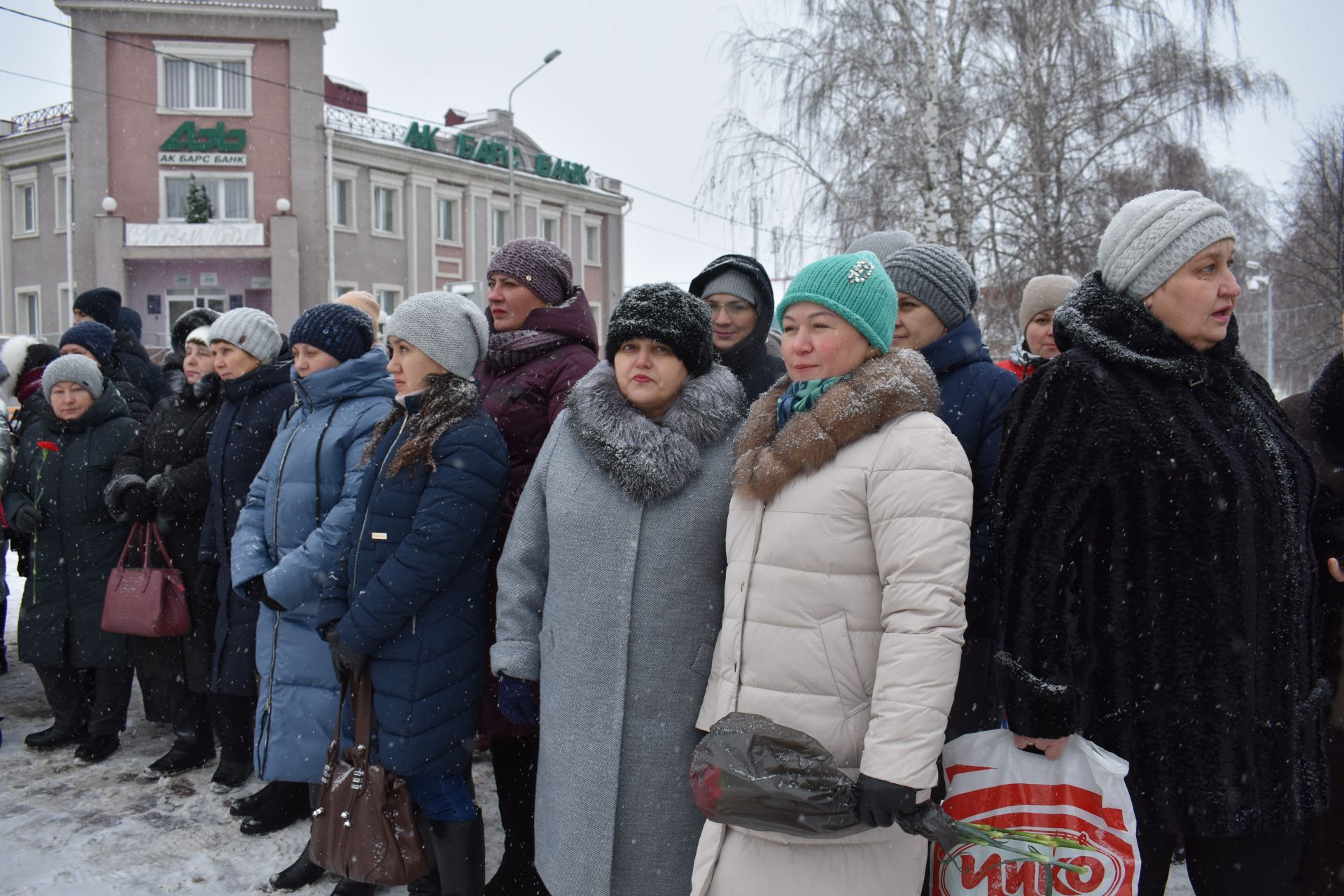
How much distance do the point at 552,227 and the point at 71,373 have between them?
29.6m

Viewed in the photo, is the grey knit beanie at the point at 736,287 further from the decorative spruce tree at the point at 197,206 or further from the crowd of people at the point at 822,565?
the decorative spruce tree at the point at 197,206

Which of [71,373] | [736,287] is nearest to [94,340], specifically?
[71,373]

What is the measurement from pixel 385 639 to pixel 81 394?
297 cm

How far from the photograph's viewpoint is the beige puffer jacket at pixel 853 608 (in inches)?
75.5

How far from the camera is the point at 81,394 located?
4699mm

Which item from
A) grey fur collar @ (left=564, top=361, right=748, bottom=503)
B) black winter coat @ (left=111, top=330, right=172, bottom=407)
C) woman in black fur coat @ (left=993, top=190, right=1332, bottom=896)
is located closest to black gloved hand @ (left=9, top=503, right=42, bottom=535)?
black winter coat @ (left=111, top=330, right=172, bottom=407)

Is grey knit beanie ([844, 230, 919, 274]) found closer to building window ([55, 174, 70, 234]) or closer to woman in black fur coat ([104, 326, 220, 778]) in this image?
woman in black fur coat ([104, 326, 220, 778])

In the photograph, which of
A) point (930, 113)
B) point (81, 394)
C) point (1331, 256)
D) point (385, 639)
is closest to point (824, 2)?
point (930, 113)

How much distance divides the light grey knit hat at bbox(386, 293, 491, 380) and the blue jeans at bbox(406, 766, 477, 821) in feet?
4.36

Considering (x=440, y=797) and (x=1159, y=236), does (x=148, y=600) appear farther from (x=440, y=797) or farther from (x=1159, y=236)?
(x=1159, y=236)

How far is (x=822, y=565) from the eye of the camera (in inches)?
81.2

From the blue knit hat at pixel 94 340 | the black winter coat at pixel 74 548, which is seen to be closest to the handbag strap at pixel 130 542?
the black winter coat at pixel 74 548

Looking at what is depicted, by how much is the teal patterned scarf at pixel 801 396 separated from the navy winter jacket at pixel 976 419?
0.43 m

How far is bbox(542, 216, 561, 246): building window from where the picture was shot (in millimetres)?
33000
